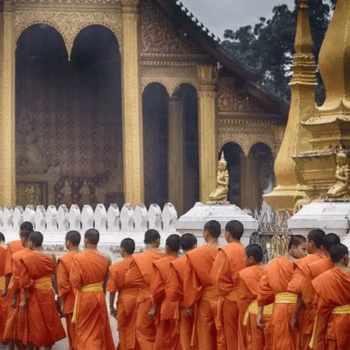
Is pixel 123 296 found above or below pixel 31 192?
below

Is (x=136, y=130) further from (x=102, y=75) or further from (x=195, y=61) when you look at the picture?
(x=102, y=75)

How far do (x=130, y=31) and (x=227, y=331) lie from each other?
41.7 ft

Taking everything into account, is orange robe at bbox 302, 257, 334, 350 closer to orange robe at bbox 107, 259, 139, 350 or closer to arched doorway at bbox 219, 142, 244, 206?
orange robe at bbox 107, 259, 139, 350

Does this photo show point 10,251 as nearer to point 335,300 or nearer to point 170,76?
point 335,300

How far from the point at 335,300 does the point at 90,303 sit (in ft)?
12.7

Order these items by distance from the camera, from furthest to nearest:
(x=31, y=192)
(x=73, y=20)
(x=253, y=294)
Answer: (x=31, y=192), (x=73, y=20), (x=253, y=294)

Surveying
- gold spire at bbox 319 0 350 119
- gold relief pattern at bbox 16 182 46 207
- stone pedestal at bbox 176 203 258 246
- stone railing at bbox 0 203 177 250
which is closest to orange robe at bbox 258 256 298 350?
stone pedestal at bbox 176 203 258 246

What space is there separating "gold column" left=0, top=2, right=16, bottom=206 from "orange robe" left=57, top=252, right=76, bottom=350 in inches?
394

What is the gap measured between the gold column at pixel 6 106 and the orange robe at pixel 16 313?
8959 millimetres

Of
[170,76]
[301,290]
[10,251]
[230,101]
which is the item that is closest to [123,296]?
[10,251]

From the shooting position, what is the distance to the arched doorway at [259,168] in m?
25.7

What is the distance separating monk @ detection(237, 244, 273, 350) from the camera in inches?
Result: 406

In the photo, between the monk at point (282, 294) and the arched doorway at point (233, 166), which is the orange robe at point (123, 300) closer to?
the monk at point (282, 294)

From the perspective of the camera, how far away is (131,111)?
22.8 meters
